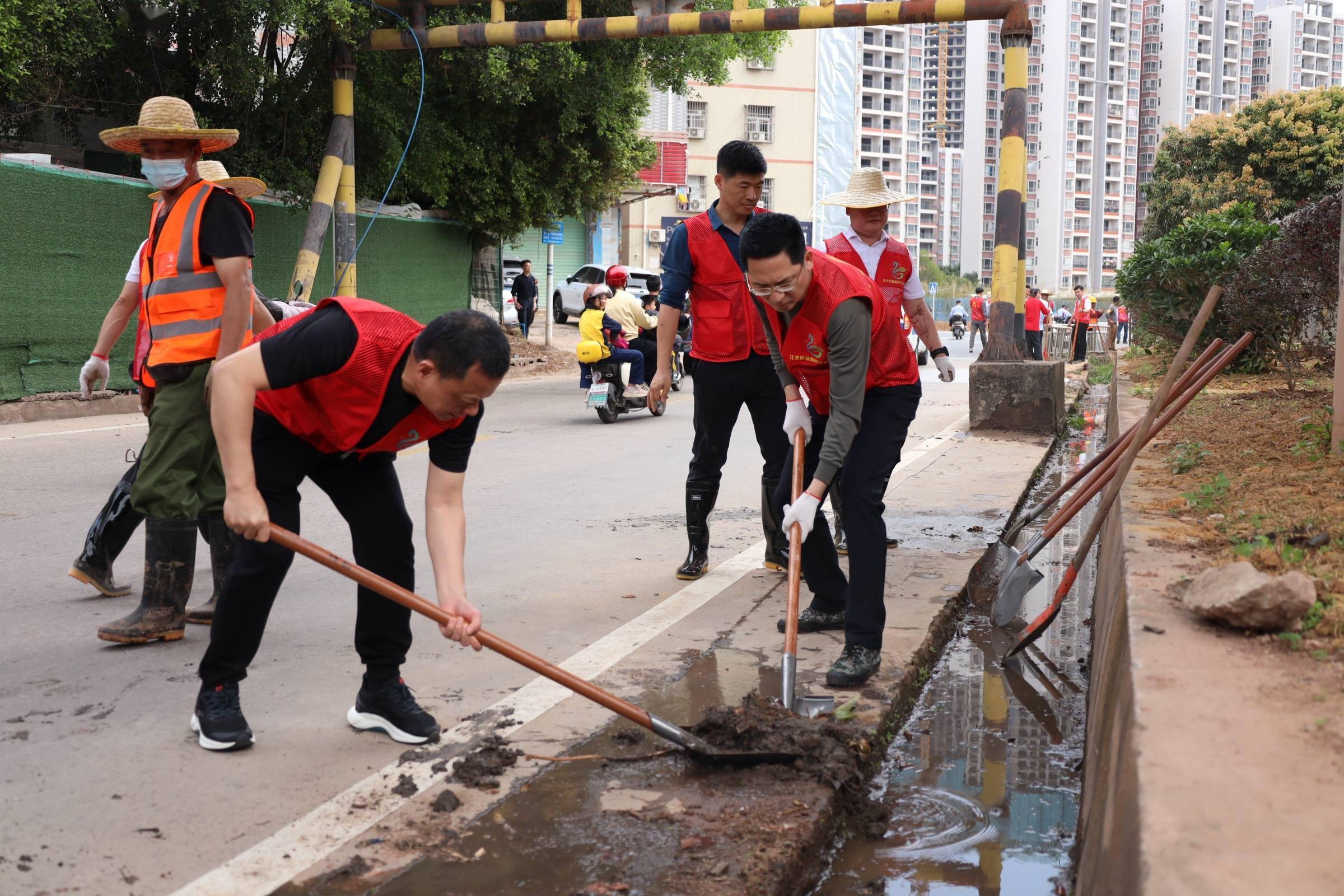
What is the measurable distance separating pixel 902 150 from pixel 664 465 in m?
102

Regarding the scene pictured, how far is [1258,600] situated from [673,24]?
39.6 feet

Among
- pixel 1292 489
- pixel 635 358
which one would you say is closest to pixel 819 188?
pixel 635 358

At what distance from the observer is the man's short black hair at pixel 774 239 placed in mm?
3717

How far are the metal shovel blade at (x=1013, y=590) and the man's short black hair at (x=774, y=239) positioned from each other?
1.92 m

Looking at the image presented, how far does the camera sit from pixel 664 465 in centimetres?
958

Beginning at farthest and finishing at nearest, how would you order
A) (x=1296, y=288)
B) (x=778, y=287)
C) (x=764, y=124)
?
1. (x=764, y=124)
2. (x=1296, y=288)
3. (x=778, y=287)

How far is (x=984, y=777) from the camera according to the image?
3.64 metres

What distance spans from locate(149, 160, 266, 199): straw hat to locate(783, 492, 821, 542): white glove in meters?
2.74

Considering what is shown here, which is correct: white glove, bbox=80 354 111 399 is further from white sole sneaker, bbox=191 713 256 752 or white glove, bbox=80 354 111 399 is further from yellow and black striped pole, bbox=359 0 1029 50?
yellow and black striped pole, bbox=359 0 1029 50

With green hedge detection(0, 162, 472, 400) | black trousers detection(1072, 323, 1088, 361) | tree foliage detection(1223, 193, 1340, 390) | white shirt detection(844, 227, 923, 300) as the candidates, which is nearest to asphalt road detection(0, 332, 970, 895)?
white shirt detection(844, 227, 923, 300)

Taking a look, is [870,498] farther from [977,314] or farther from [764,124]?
[764,124]

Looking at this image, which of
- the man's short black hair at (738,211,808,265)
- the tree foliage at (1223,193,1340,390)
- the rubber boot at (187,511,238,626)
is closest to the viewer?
the man's short black hair at (738,211,808,265)

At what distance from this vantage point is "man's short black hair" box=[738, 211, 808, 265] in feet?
12.2

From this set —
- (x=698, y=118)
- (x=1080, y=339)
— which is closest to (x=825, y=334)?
(x=1080, y=339)
